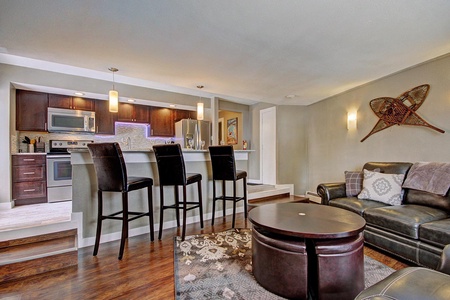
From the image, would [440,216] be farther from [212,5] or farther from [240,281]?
[212,5]

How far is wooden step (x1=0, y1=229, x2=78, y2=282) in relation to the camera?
192cm

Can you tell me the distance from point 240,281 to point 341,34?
2.45 m

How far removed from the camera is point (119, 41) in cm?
225

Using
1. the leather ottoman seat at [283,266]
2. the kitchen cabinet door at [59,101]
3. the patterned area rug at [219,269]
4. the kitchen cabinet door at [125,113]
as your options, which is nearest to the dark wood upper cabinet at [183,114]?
the kitchen cabinet door at [125,113]

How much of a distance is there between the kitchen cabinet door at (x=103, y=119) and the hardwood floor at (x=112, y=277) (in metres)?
2.97

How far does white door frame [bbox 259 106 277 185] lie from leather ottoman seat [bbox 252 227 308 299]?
365 centimetres

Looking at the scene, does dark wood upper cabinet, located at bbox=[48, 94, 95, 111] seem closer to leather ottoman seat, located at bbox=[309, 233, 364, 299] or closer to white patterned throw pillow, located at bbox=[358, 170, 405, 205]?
leather ottoman seat, located at bbox=[309, 233, 364, 299]

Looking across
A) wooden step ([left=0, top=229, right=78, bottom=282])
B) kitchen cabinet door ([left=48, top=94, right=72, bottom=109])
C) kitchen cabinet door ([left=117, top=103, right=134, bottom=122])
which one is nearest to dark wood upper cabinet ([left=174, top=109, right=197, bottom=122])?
kitchen cabinet door ([left=117, top=103, right=134, bottom=122])

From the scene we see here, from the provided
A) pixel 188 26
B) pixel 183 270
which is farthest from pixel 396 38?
pixel 183 270

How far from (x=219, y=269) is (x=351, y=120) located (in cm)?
347

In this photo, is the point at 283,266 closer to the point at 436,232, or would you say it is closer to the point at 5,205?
the point at 436,232

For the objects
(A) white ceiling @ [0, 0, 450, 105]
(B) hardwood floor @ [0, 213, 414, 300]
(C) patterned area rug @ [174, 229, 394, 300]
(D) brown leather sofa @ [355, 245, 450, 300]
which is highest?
(A) white ceiling @ [0, 0, 450, 105]

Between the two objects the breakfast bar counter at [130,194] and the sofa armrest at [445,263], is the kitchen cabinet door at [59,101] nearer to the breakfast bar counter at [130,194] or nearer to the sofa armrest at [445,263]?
the breakfast bar counter at [130,194]

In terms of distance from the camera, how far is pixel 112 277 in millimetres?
1865
